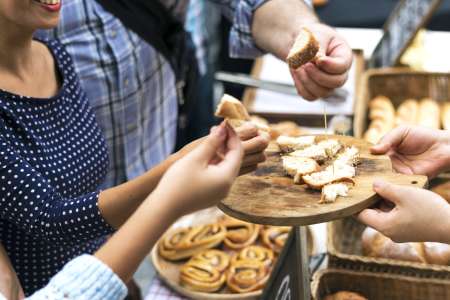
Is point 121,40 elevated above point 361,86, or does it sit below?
above

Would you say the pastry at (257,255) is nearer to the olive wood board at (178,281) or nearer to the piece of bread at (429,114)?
the olive wood board at (178,281)

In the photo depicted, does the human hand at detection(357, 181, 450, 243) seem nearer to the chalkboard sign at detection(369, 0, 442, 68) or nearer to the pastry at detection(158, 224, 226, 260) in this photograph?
the pastry at detection(158, 224, 226, 260)

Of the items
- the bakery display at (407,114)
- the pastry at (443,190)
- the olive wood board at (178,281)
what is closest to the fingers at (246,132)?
the olive wood board at (178,281)

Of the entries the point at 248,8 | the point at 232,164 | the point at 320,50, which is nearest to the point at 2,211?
the point at 232,164

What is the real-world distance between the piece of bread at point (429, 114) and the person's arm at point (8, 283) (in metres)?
2.04

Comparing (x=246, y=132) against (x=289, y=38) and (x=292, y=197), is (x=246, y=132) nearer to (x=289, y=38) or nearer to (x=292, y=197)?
(x=292, y=197)

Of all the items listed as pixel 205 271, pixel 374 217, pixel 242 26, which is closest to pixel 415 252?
pixel 374 217

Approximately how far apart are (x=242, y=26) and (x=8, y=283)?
4.32ft

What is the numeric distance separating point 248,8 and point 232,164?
50.7 inches

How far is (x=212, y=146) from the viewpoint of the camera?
1250mm

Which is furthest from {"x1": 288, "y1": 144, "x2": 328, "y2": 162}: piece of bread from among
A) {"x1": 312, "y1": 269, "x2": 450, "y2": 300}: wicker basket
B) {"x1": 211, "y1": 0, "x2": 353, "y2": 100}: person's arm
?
{"x1": 312, "y1": 269, "x2": 450, "y2": 300}: wicker basket

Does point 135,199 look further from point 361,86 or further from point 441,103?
point 441,103

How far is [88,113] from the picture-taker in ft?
6.89

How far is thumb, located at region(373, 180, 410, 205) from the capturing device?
60.3 inches
